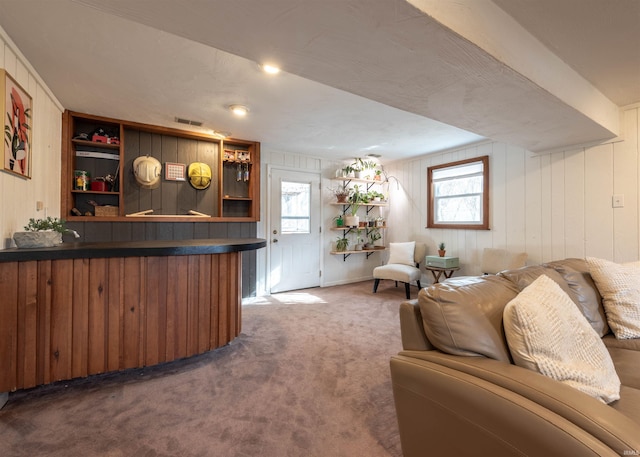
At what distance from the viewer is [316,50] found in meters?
1.40

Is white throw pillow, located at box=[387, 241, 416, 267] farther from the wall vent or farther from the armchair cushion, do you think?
the wall vent

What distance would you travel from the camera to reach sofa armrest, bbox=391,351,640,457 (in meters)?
0.73

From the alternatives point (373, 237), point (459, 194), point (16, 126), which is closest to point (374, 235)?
point (373, 237)

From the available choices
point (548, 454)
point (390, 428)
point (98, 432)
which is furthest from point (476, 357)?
point (98, 432)

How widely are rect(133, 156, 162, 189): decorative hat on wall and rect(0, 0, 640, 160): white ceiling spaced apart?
0.48 meters

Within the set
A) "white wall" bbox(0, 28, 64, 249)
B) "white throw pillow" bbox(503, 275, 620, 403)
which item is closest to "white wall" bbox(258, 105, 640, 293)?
"white wall" bbox(0, 28, 64, 249)

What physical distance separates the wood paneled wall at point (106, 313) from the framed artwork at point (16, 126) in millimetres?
729

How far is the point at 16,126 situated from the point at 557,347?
3.20 meters

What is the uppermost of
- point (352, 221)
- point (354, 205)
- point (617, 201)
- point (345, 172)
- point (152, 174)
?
point (345, 172)

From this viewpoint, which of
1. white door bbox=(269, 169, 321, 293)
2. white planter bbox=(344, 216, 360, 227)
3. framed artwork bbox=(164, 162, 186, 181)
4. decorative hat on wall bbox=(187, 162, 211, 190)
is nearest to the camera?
framed artwork bbox=(164, 162, 186, 181)

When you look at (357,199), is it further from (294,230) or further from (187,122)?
(187,122)

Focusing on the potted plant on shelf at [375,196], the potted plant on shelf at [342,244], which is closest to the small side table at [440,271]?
the potted plant on shelf at [342,244]

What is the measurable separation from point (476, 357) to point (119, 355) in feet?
7.13

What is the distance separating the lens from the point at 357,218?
4.81 meters
